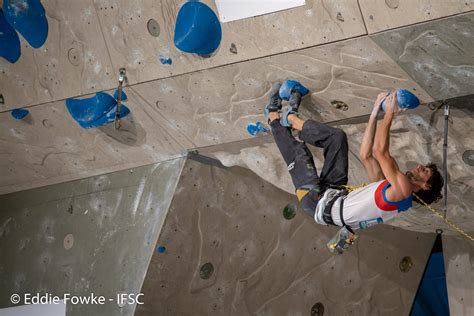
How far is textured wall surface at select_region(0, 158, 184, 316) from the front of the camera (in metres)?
4.14

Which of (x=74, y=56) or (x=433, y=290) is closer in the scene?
(x=74, y=56)

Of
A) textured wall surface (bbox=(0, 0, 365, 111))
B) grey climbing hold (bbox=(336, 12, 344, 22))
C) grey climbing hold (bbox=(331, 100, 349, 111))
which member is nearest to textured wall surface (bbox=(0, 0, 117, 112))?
textured wall surface (bbox=(0, 0, 365, 111))

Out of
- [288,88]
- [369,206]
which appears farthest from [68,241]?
[369,206]

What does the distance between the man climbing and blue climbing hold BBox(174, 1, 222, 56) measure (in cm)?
38

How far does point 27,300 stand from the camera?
4621 mm

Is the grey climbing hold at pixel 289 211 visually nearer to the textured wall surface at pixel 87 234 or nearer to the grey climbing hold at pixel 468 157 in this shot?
the textured wall surface at pixel 87 234

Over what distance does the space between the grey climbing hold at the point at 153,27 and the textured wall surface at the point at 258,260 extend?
0.89 m

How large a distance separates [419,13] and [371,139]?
550mm

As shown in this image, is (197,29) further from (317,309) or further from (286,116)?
(317,309)

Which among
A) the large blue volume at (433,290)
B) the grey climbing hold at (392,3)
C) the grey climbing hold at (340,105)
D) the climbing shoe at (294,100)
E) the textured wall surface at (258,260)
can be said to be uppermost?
the grey climbing hold at (392,3)

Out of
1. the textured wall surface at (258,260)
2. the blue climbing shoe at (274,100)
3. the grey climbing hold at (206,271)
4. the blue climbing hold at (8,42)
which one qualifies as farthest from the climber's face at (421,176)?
the blue climbing hold at (8,42)

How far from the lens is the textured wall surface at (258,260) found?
4.13 m

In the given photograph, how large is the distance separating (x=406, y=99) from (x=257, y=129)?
33.3 inches

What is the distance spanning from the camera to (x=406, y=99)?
3.39m
